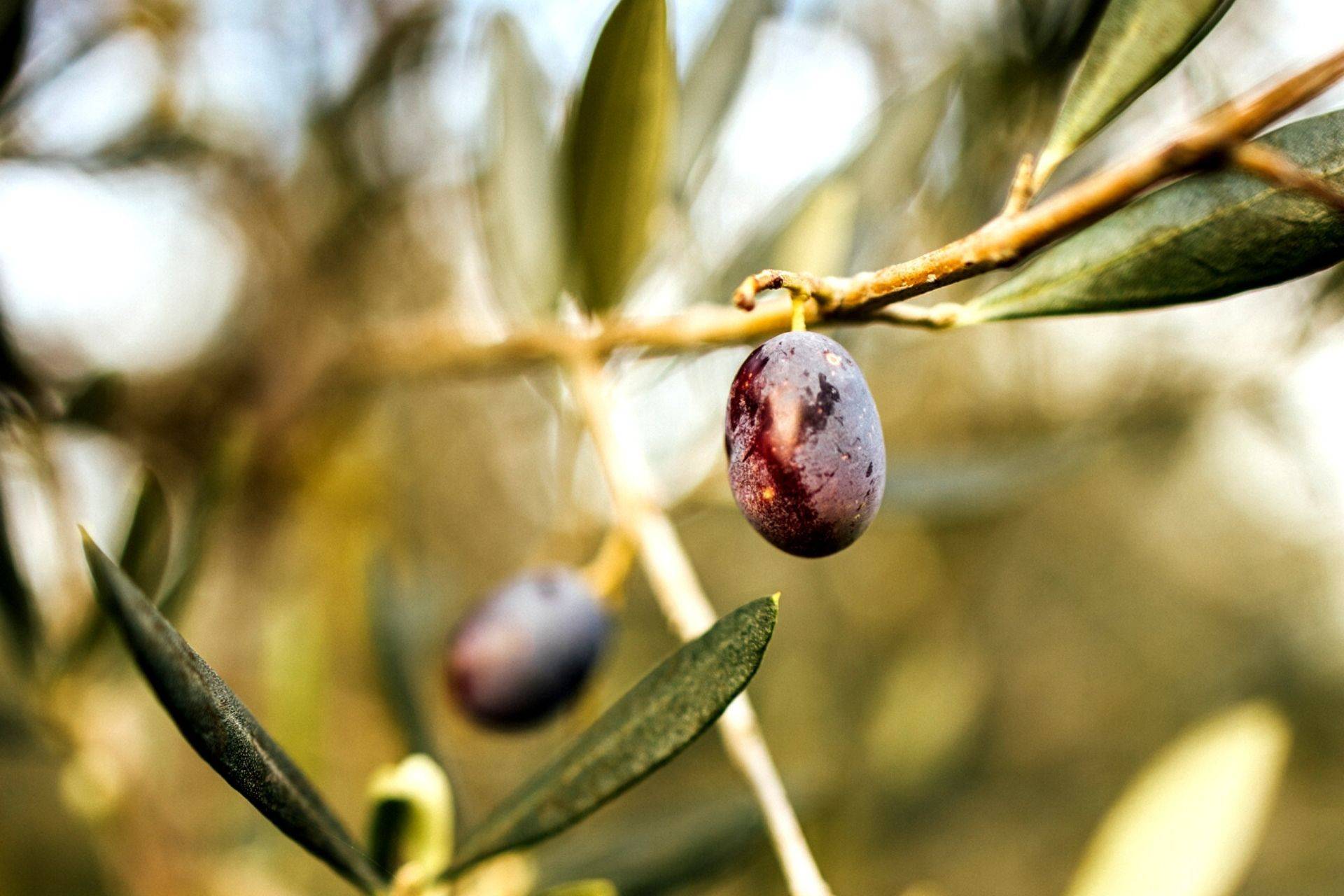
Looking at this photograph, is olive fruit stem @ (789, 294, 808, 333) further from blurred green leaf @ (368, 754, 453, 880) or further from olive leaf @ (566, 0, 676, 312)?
blurred green leaf @ (368, 754, 453, 880)

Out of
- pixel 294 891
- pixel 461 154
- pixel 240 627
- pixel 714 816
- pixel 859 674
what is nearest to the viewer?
pixel 714 816

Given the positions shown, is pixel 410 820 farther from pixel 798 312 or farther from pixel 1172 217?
pixel 1172 217

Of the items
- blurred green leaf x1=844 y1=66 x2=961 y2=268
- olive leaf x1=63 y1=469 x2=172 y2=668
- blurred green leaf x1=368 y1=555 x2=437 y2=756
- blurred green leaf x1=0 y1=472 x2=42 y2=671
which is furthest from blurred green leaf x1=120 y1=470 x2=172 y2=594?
blurred green leaf x1=844 y1=66 x2=961 y2=268

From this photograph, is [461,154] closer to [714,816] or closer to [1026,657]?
[714,816]

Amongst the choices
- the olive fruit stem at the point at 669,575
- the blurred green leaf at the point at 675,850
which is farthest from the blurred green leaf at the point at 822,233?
the blurred green leaf at the point at 675,850

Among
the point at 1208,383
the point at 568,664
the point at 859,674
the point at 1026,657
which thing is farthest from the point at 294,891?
the point at 1026,657

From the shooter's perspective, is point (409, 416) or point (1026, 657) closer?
point (409, 416)

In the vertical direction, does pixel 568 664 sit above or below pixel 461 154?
below
